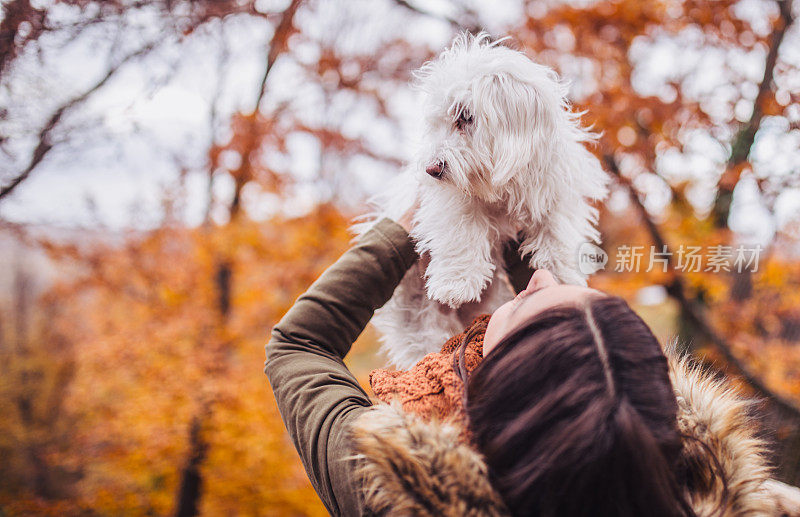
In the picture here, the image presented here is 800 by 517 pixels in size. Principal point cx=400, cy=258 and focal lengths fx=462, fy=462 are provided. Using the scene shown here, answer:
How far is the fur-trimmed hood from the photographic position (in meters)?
0.83

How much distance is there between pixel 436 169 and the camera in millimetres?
1153

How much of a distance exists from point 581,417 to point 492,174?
627 millimetres

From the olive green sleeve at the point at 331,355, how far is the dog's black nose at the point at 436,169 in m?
0.20

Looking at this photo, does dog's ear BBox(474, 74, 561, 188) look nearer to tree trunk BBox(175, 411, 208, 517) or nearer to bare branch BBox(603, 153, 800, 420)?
bare branch BBox(603, 153, 800, 420)

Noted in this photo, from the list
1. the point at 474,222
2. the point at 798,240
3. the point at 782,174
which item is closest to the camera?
the point at 474,222

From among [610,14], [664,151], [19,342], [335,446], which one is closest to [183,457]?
[335,446]

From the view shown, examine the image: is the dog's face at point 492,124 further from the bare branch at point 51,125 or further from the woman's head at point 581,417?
the bare branch at point 51,125

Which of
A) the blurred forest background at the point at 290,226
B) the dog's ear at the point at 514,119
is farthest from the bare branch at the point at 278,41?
the dog's ear at the point at 514,119

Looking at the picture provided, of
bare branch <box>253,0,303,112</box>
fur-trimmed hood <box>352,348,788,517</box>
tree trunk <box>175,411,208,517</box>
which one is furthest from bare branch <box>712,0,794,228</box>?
tree trunk <box>175,411,208,517</box>

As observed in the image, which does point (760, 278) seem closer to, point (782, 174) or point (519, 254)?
point (782, 174)

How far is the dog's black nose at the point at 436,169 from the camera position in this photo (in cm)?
115

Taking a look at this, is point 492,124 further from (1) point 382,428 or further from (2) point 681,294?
(2) point 681,294

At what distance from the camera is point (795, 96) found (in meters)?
3.40

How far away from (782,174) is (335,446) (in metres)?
3.90
